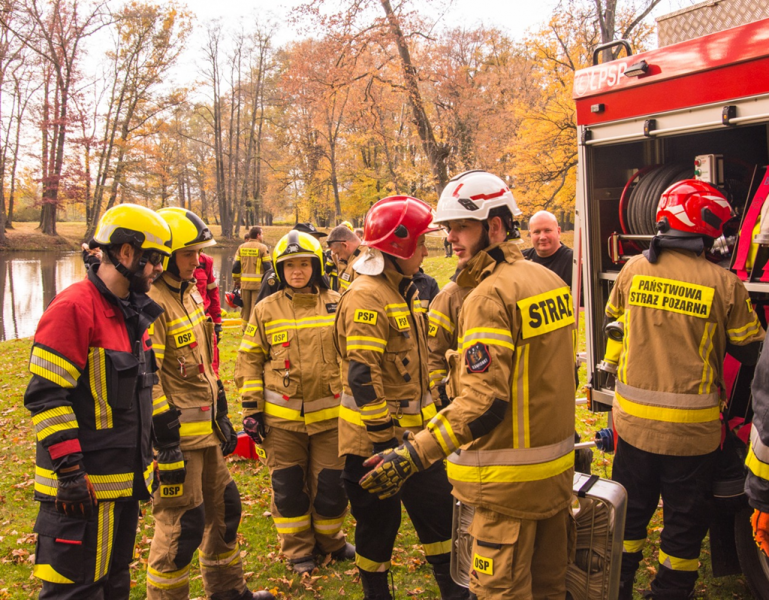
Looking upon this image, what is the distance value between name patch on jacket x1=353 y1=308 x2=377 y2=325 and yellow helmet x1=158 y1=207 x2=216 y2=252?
110 centimetres

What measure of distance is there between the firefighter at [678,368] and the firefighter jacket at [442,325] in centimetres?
105

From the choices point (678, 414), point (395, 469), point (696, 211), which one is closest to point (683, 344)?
point (678, 414)

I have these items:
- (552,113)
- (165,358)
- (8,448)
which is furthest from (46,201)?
(165,358)

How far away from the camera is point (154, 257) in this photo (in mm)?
3141

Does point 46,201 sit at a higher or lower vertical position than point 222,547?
higher

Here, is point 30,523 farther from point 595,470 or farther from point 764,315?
point 764,315

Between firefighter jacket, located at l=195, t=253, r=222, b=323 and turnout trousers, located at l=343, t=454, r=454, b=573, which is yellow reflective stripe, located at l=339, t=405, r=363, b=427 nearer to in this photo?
turnout trousers, located at l=343, t=454, r=454, b=573

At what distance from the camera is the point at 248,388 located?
14.8 ft

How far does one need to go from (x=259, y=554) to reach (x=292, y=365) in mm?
1561

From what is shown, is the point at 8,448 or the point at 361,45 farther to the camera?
the point at 361,45

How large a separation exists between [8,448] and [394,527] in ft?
18.9

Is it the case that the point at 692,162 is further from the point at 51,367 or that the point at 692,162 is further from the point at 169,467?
the point at 51,367

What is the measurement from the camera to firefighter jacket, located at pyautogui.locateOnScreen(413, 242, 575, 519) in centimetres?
249

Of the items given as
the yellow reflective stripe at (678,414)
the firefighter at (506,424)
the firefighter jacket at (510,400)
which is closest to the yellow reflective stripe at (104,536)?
the firefighter at (506,424)
